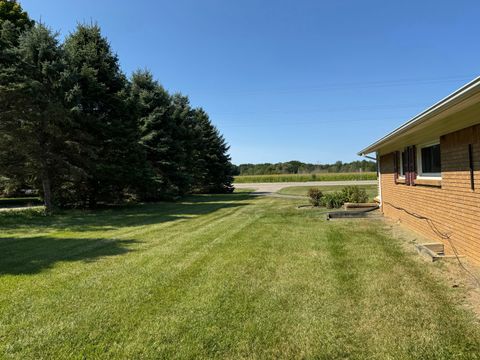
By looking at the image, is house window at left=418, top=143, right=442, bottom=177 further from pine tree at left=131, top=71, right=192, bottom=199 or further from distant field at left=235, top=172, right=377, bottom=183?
distant field at left=235, top=172, right=377, bottom=183

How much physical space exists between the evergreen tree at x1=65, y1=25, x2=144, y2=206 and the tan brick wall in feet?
40.5

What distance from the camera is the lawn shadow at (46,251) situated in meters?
5.74

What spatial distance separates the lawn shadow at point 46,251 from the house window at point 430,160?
21.1 ft

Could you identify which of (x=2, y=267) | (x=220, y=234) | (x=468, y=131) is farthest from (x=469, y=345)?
(x=2, y=267)

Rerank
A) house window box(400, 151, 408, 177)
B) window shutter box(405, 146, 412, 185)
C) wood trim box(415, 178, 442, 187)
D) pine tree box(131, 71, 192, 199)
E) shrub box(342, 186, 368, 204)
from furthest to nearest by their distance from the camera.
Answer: pine tree box(131, 71, 192, 199)
shrub box(342, 186, 368, 204)
house window box(400, 151, 408, 177)
window shutter box(405, 146, 412, 185)
wood trim box(415, 178, 442, 187)

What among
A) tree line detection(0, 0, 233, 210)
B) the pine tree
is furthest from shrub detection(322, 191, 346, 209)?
the pine tree

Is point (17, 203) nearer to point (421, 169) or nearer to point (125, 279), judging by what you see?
point (125, 279)

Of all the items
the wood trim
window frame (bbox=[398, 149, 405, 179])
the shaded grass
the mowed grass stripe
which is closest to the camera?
the mowed grass stripe

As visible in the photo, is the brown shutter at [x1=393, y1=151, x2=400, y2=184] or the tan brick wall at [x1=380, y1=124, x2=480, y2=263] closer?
the tan brick wall at [x1=380, y1=124, x2=480, y2=263]

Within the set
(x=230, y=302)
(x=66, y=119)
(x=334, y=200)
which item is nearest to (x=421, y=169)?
(x=230, y=302)

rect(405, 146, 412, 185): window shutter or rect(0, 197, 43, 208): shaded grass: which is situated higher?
rect(405, 146, 412, 185): window shutter

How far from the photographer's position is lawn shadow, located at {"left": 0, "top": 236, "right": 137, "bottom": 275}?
5.74 metres

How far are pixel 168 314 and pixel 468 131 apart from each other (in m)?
4.87

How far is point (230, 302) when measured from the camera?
3.92 metres
